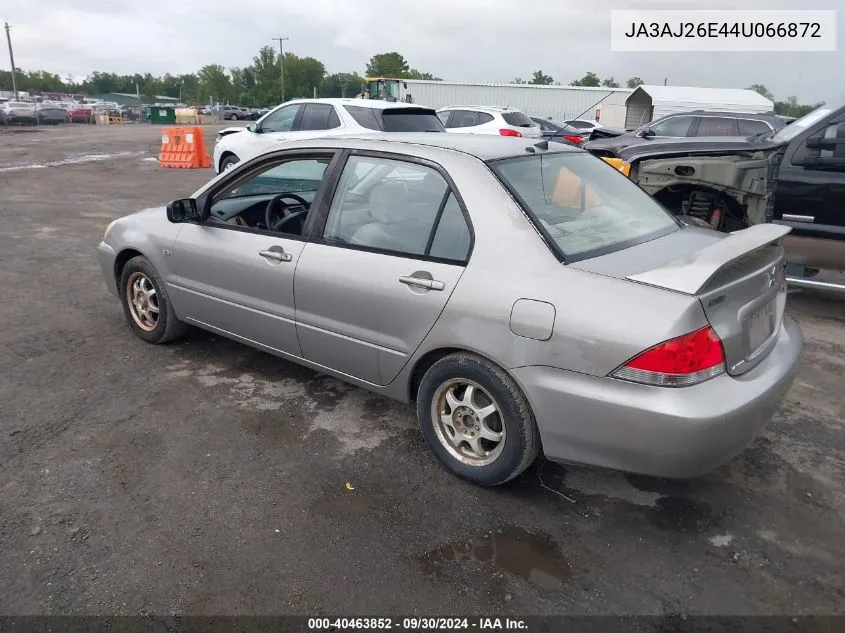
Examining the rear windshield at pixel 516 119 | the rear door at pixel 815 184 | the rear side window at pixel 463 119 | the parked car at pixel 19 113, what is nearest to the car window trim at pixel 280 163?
the rear door at pixel 815 184

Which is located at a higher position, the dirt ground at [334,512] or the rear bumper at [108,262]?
the rear bumper at [108,262]

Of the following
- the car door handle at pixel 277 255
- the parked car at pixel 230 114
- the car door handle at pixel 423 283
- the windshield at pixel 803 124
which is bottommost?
the car door handle at pixel 423 283

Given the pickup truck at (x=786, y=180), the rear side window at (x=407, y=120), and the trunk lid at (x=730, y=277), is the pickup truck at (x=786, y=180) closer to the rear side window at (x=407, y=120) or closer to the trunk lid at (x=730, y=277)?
the trunk lid at (x=730, y=277)

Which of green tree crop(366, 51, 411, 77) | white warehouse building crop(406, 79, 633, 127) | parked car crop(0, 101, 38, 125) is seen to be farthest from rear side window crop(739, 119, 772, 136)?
green tree crop(366, 51, 411, 77)

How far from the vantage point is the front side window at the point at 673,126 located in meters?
14.7

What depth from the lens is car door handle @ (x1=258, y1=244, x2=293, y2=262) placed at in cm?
368

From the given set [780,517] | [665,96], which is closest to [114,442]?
[780,517]

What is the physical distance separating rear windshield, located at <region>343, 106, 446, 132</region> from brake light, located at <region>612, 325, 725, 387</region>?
830 centimetres

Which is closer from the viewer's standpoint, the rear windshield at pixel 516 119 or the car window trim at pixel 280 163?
the car window trim at pixel 280 163

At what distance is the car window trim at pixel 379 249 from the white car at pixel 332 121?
6.36 meters

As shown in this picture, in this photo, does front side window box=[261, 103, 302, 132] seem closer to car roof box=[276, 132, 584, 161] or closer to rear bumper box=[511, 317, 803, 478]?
car roof box=[276, 132, 584, 161]

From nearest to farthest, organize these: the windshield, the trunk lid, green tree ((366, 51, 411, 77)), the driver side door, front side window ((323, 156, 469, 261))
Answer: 1. the trunk lid
2. front side window ((323, 156, 469, 261))
3. the driver side door
4. the windshield
5. green tree ((366, 51, 411, 77))

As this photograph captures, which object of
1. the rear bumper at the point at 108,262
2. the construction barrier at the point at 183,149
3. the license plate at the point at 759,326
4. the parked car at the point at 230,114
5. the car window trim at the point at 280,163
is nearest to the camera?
the license plate at the point at 759,326

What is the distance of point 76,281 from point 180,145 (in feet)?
40.5
